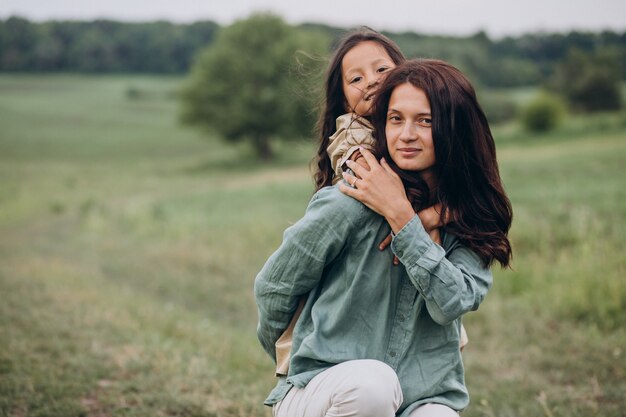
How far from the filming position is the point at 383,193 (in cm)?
228

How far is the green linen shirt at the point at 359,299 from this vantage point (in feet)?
7.65

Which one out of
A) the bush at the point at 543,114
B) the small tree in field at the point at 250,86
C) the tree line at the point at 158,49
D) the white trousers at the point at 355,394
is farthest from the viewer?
the tree line at the point at 158,49

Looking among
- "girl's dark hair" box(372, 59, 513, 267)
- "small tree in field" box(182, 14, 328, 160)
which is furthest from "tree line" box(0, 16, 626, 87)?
"girl's dark hair" box(372, 59, 513, 267)

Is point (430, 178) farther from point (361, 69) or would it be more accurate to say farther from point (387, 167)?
point (361, 69)

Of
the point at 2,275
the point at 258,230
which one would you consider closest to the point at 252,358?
the point at 2,275

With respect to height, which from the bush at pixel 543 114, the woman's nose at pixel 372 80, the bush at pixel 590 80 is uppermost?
the woman's nose at pixel 372 80

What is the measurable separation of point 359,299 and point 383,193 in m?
0.41

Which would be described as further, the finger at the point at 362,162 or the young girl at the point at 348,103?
the young girl at the point at 348,103

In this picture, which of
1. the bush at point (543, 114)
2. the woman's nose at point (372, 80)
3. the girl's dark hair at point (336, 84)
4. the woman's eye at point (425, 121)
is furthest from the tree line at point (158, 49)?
the woman's eye at point (425, 121)

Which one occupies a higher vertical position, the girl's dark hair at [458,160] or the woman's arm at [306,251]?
the girl's dark hair at [458,160]

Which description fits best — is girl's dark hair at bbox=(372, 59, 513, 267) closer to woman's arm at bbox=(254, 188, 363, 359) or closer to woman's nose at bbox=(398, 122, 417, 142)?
woman's nose at bbox=(398, 122, 417, 142)

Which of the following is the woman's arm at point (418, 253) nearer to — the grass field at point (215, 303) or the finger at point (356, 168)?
the finger at point (356, 168)

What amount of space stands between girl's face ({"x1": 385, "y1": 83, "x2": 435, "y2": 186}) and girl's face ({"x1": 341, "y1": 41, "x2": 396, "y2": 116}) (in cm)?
39

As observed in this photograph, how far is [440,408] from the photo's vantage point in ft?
7.86
